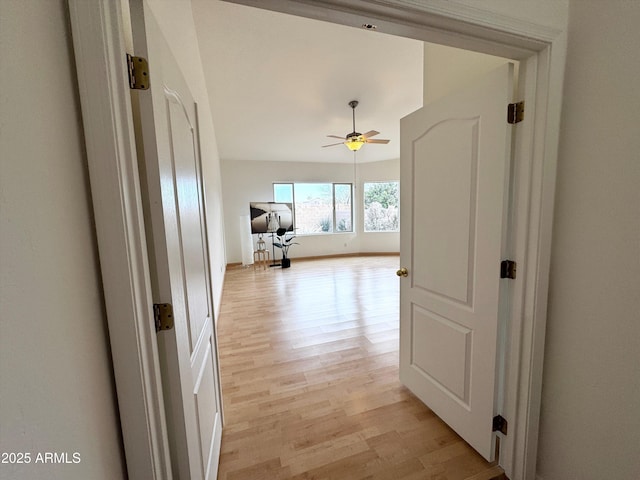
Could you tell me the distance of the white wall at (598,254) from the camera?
37.7 inches

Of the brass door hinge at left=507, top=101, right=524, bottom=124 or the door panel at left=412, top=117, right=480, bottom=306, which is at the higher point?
the brass door hinge at left=507, top=101, right=524, bottom=124

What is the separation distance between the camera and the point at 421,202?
1681mm

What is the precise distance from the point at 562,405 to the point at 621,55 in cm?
144

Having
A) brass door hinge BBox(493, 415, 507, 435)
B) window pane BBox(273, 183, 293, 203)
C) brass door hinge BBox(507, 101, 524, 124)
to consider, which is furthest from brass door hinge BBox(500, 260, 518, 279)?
window pane BBox(273, 183, 293, 203)

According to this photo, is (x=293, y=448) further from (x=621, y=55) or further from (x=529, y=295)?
(x=621, y=55)

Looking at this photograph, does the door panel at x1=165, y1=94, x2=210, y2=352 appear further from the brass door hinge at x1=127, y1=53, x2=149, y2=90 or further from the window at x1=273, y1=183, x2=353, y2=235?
the window at x1=273, y1=183, x2=353, y2=235

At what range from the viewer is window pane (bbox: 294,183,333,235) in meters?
7.35

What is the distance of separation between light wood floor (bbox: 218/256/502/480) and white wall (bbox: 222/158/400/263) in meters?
3.56

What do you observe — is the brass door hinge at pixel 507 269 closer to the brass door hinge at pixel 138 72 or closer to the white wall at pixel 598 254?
the white wall at pixel 598 254

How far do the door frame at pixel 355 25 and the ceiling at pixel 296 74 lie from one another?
1739 mm

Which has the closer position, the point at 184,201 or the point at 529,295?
the point at 184,201

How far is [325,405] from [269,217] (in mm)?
5370

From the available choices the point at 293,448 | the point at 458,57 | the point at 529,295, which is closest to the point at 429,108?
the point at 458,57

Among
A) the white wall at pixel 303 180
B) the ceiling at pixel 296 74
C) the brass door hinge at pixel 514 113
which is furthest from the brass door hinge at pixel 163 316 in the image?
the white wall at pixel 303 180
